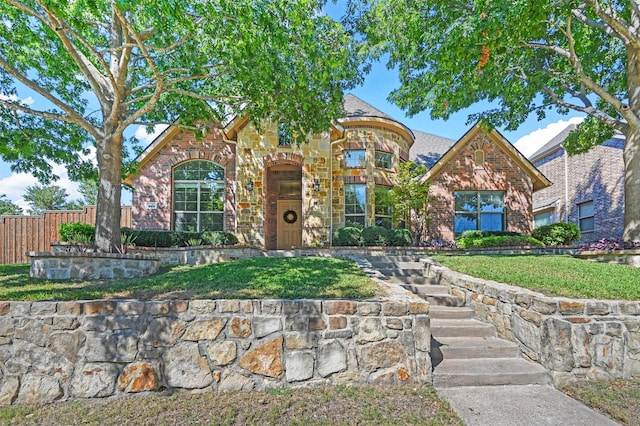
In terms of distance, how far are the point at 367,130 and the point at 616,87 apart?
8.06 m

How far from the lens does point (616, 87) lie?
9.79m

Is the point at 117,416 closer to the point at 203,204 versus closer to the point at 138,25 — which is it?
the point at 138,25

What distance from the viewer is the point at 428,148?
16438mm

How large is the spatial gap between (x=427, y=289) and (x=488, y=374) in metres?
2.02

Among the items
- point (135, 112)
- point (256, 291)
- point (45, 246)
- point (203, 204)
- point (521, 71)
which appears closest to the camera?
point (256, 291)

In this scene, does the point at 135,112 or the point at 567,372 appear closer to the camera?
the point at 567,372

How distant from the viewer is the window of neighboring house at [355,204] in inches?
477

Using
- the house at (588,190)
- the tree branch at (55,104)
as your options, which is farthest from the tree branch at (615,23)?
the tree branch at (55,104)

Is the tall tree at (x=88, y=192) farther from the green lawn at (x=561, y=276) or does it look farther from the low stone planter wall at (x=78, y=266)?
the green lawn at (x=561, y=276)

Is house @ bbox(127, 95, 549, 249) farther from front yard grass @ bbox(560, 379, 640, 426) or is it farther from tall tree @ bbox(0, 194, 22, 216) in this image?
tall tree @ bbox(0, 194, 22, 216)

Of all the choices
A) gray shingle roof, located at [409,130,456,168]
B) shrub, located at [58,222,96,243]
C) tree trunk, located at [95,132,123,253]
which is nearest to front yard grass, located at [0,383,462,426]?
tree trunk, located at [95,132,123,253]

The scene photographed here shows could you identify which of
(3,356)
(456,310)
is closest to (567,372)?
(456,310)

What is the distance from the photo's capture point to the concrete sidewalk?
2754mm

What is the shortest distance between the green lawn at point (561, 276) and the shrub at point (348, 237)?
399 centimetres
